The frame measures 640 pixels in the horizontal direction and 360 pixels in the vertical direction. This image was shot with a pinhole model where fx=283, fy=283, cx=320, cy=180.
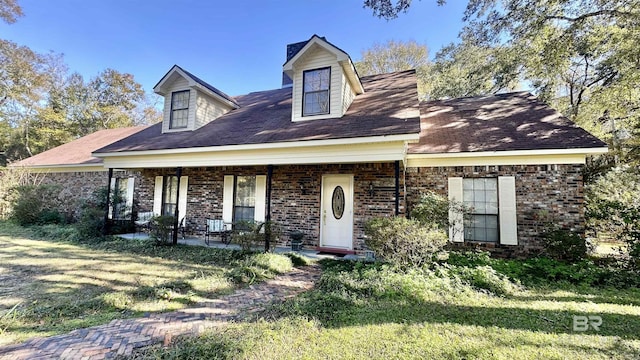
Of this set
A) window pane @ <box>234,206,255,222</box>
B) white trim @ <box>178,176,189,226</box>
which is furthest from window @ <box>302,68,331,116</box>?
white trim @ <box>178,176,189,226</box>

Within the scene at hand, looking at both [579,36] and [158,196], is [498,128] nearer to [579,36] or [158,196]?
[579,36]

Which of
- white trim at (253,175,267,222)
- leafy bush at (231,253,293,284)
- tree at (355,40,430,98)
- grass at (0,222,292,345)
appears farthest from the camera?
tree at (355,40,430,98)

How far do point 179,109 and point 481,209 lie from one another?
34.9ft

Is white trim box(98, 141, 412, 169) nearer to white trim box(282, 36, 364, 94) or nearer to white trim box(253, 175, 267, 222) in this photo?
white trim box(253, 175, 267, 222)

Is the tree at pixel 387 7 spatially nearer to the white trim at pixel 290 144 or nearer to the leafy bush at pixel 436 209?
the white trim at pixel 290 144

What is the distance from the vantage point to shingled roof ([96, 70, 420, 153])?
704cm

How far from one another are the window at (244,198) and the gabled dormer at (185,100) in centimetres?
284

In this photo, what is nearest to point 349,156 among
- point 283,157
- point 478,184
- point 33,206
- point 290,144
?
point 290,144

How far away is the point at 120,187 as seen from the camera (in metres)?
11.9

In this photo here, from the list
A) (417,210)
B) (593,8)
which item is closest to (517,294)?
(417,210)

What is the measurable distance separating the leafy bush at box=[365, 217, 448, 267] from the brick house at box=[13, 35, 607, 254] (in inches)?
37.8

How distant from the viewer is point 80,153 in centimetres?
1471

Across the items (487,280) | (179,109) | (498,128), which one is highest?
(179,109)

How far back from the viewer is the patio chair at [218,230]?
9.00 meters
